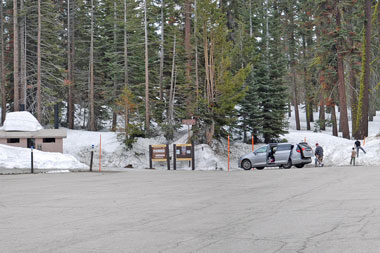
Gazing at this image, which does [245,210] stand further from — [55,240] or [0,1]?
A: [0,1]

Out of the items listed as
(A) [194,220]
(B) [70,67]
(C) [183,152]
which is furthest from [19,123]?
(A) [194,220]

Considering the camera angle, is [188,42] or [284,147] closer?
[284,147]

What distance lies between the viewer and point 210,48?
37062mm

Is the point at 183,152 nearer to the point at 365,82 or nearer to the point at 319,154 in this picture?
Result: the point at 319,154

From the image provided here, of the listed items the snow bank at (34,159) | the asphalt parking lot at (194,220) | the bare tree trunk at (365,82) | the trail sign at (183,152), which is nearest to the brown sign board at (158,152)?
the trail sign at (183,152)

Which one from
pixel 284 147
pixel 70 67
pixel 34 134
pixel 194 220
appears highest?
pixel 70 67

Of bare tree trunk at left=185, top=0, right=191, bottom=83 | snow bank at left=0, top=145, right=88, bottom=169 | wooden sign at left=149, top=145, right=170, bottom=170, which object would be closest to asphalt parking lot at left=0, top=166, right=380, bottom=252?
snow bank at left=0, top=145, right=88, bottom=169

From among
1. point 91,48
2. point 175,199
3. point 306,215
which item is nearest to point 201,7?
point 91,48

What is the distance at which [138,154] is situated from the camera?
3678 centimetres

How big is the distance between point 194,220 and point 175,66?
3527 centimetres

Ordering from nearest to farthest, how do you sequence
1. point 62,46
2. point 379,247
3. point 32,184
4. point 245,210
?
point 379,247, point 245,210, point 32,184, point 62,46

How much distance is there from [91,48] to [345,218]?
141ft

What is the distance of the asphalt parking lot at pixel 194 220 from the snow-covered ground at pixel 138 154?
1248 centimetres

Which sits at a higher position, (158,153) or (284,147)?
(284,147)
